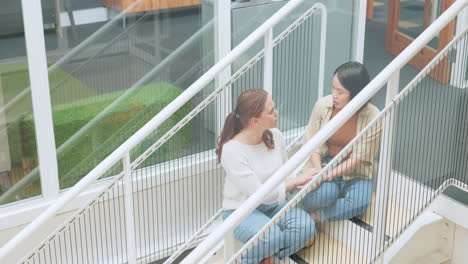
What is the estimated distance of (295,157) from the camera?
2.87 meters

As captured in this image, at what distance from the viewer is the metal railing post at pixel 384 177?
10.3 ft

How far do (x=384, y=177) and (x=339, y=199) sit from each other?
202 millimetres

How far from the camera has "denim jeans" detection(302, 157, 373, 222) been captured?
312 centimetres

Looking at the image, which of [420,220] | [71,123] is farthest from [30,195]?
[420,220]

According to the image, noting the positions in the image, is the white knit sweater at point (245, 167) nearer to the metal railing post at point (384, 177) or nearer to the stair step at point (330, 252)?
the stair step at point (330, 252)

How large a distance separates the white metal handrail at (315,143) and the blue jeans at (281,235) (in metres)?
0.20

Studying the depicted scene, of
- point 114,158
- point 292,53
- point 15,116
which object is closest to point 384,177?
point 114,158

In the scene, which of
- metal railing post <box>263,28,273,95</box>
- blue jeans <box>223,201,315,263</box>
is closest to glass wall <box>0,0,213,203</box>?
metal railing post <box>263,28,273,95</box>

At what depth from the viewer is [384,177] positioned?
3.29 m

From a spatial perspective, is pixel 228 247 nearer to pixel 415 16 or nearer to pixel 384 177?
pixel 384 177

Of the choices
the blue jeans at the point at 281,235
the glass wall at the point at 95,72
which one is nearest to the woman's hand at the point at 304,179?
the blue jeans at the point at 281,235

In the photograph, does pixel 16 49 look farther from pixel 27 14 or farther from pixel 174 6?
pixel 174 6

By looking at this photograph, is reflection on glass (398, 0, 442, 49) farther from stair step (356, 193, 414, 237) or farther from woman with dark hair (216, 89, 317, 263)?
stair step (356, 193, 414, 237)

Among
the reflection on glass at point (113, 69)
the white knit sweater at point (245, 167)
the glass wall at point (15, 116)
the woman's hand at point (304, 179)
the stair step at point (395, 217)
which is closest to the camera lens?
the woman's hand at point (304, 179)
